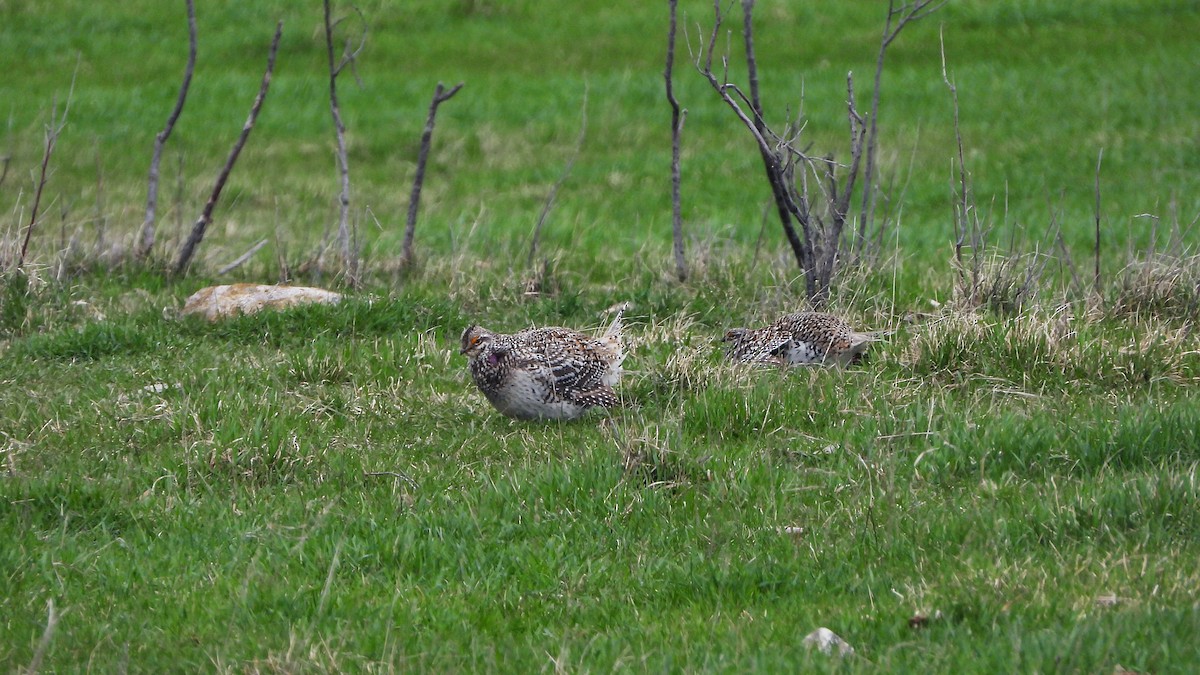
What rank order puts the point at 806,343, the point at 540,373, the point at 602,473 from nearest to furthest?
the point at 602,473 → the point at 540,373 → the point at 806,343

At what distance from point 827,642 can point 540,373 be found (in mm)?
2920

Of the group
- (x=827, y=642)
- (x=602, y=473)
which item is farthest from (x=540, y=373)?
(x=827, y=642)

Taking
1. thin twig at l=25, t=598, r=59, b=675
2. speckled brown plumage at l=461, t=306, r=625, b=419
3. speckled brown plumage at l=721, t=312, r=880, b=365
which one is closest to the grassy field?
thin twig at l=25, t=598, r=59, b=675

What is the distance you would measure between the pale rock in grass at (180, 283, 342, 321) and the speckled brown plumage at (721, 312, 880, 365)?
2810 mm

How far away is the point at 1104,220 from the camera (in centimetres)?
1463

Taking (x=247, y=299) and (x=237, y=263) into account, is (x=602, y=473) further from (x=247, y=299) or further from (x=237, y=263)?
(x=237, y=263)

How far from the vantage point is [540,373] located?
21.2 feet

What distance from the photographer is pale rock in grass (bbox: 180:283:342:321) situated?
8398 millimetres

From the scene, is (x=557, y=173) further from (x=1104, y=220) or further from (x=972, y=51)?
(x=972, y=51)

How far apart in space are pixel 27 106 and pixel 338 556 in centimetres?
1816

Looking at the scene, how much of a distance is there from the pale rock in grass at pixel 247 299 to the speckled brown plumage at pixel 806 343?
2810 millimetres

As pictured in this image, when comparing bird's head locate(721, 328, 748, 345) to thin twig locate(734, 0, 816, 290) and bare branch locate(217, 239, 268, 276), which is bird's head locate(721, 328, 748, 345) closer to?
thin twig locate(734, 0, 816, 290)

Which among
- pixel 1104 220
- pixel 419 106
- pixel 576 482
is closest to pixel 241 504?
pixel 576 482

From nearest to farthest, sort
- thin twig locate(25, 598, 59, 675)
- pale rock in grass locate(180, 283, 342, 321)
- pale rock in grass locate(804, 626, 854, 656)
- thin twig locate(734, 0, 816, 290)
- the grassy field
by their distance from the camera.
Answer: thin twig locate(25, 598, 59, 675)
pale rock in grass locate(804, 626, 854, 656)
the grassy field
thin twig locate(734, 0, 816, 290)
pale rock in grass locate(180, 283, 342, 321)
